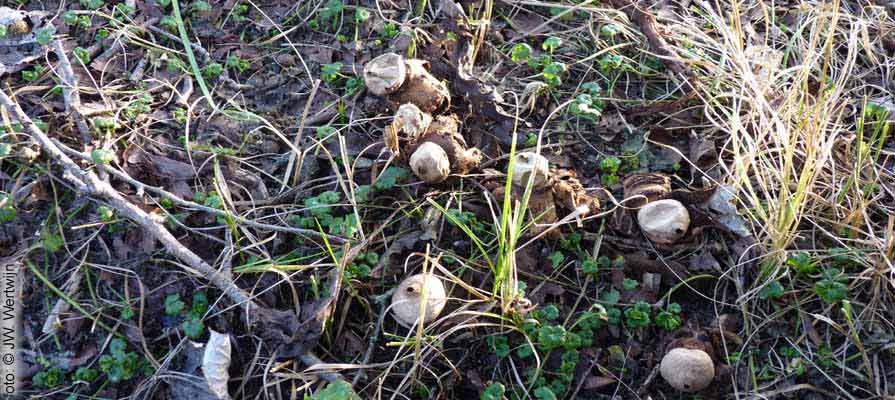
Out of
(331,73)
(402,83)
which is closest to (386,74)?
(402,83)

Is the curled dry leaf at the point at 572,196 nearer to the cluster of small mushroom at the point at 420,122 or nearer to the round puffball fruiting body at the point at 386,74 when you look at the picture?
the cluster of small mushroom at the point at 420,122

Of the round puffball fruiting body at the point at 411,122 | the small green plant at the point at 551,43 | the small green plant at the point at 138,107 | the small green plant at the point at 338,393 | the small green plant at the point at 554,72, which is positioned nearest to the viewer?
the small green plant at the point at 338,393

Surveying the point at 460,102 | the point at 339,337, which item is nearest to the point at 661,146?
the point at 460,102

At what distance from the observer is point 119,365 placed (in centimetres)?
196

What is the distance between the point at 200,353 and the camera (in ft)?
6.45

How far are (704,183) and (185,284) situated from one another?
167 cm

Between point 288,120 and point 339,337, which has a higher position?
point 288,120

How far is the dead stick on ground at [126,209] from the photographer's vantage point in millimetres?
2051

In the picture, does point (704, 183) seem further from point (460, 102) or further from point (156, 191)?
point (156, 191)

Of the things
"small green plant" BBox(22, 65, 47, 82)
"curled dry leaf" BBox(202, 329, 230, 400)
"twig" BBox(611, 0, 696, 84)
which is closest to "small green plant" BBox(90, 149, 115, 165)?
"small green plant" BBox(22, 65, 47, 82)

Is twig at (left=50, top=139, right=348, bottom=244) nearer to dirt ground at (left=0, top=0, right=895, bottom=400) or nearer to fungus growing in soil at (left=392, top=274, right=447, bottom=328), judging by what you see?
dirt ground at (left=0, top=0, right=895, bottom=400)

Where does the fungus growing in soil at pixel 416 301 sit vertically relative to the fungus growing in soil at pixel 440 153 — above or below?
below

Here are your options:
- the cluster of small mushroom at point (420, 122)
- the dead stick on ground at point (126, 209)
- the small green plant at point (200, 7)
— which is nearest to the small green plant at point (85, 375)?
the dead stick on ground at point (126, 209)

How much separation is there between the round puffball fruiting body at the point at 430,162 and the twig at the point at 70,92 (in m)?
1.12
